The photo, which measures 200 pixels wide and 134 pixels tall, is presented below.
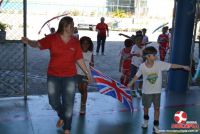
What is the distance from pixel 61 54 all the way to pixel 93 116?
1.76 m

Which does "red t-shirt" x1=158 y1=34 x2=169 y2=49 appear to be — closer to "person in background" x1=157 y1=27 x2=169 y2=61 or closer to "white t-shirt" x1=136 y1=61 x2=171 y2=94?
"person in background" x1=157 y1=27 x2=169 y2=61

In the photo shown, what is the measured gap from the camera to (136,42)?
7895 mm

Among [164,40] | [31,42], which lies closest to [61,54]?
[31,42]

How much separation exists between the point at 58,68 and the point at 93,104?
2250mm

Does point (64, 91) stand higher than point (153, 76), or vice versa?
point (153, 76)

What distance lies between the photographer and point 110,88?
6.52 m

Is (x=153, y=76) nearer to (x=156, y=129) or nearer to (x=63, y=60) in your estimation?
(x=156, y=129)

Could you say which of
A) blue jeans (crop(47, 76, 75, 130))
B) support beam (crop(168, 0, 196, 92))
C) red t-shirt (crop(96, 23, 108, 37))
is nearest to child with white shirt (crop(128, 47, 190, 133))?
blue jeans (crop(47, 76, 75, 130))

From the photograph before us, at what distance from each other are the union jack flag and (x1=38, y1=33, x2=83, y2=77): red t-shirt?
1287 millimetres

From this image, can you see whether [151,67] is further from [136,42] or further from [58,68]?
[136,42]

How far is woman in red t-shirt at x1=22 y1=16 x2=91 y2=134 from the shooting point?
16.8 ft

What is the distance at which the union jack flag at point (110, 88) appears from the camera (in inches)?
254

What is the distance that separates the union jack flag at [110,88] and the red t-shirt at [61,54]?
129 cm

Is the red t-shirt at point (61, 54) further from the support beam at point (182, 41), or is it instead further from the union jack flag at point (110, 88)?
the support beam at point (182, 41)
